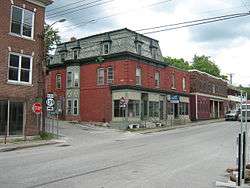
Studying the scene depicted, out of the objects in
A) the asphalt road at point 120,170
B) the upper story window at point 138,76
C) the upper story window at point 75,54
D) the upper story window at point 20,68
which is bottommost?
the asphalt road at point 120,170

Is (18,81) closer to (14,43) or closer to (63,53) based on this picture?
(14,43)

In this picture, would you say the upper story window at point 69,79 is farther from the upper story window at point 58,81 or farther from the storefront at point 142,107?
the storefront at point 142,107

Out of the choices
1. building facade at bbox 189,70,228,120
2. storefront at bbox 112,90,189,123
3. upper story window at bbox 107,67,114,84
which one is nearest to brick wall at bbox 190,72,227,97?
building facade at bbox 189,70,228,120

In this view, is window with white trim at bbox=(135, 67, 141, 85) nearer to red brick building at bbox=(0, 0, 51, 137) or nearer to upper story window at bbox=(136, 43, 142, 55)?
upper story window at bbox=(136, 43, 142, 55)

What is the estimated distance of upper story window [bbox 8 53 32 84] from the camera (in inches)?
987

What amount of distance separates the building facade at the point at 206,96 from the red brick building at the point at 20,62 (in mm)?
34155

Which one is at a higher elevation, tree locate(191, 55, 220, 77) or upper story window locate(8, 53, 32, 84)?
tree locate(191, 55, 220, 77)

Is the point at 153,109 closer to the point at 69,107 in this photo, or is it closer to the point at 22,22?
the point at 69,107

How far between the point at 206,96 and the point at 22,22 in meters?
41.8

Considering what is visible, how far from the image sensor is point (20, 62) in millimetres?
25719

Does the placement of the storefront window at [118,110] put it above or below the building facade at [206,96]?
below

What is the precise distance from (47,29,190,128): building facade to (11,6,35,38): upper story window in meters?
11.0

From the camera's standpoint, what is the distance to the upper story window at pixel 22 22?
25.5m

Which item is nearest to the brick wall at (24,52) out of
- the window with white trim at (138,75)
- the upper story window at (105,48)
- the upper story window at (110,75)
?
the upper story window at (110,75)
